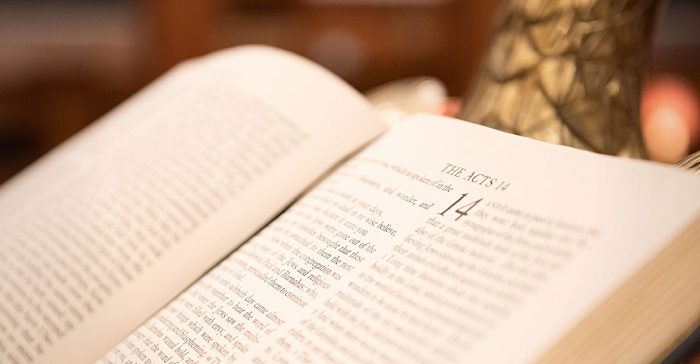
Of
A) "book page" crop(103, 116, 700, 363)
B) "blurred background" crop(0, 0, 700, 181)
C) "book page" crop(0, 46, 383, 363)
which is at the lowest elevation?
"blurred background" crop(0, 0, 700, 181)

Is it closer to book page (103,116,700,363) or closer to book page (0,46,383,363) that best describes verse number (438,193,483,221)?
book page (103,116,700,363)

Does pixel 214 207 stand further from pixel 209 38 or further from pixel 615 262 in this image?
pixel 209 38

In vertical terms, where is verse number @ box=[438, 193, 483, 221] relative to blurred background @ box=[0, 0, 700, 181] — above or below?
above

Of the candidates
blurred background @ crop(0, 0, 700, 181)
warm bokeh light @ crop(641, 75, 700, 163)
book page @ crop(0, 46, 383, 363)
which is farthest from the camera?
blurred background @ crop(0, 0, 700, 181)

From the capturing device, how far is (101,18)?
1.80m

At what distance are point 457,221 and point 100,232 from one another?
25cm

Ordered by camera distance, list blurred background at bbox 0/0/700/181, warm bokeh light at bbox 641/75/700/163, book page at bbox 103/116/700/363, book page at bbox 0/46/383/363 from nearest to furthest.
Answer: book page at bbox 103/116/700/363, book page at bbox 0/46/383/363, warm bokeh light at bbox 641/75/700/163, blurred background at bbox 0/0/700/181

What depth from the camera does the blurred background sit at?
5.74 ft

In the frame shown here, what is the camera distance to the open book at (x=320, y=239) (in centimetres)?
32

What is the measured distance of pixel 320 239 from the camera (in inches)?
16.5

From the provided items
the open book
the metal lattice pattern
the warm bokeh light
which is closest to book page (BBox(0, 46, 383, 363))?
the open book

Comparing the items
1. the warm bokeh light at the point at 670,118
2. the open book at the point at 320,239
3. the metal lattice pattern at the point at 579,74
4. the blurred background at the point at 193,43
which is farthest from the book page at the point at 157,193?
the blurred background at the point at 193,43

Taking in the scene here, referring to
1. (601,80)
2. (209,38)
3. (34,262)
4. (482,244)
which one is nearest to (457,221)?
(482,244)

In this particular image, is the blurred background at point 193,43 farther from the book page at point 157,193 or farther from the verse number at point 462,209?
the verse number at point 462,209
